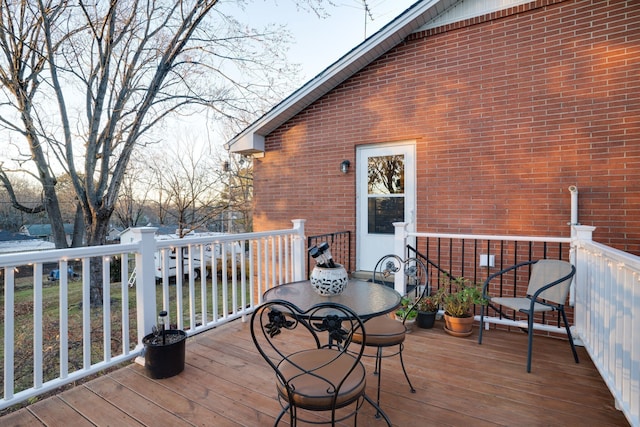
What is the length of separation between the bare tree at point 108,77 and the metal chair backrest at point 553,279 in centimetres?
571

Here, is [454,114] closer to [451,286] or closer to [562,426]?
[451,286]

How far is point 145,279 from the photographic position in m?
2.57

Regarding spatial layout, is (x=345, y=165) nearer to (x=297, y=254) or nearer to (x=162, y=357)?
(x=297, y=254)

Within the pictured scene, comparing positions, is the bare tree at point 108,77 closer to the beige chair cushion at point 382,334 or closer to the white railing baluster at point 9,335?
the white railing baluster at point 9,335

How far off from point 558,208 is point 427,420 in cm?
292

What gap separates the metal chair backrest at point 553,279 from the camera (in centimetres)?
262

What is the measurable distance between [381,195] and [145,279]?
3.19 m

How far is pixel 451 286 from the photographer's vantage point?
404 cm

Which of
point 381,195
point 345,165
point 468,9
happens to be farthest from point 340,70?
point 381,195

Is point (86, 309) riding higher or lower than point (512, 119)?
lower

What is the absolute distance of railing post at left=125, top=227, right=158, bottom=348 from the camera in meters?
2.54

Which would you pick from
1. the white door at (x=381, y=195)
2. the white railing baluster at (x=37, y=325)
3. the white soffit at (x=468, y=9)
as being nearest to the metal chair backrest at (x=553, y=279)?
the white door at (x=381, y=195)

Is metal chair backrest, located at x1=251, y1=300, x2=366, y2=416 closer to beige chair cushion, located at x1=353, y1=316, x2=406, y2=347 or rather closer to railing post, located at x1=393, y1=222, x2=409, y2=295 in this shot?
beige chair cushion, located at x1=353, y1=316, x2=406, y2=347

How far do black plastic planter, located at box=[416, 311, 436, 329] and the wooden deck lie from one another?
52 centimetres
